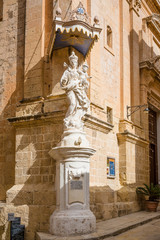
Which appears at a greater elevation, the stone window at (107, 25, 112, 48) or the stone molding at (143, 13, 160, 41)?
the stone molding at (143, 13, 160, 41)

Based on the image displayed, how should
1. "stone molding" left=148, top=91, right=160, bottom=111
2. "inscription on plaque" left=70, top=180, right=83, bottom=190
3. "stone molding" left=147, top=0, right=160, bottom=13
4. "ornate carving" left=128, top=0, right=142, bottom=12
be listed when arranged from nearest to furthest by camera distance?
"inscription on plaque" left=70, top=180, right=83, bottom=190 < "ornate carving" left=128, top=0, right=142, bottom=12 < "stone molding" left=148, top=91, right=160, bottom=111 < "stone molding" left=147, top=0, right=160, bottom=13

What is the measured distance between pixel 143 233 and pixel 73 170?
2703 mm

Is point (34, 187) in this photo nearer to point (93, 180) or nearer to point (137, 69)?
point (93, 180)

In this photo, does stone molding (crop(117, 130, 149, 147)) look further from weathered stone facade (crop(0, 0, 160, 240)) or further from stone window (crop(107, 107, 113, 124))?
stone window (crop(107, 107, 113, 124))

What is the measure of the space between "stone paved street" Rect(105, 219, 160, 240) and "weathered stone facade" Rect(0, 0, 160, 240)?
135 cm

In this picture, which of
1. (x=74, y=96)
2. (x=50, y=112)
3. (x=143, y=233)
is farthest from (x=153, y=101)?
(x=143, y=233)

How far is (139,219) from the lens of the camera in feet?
36.8

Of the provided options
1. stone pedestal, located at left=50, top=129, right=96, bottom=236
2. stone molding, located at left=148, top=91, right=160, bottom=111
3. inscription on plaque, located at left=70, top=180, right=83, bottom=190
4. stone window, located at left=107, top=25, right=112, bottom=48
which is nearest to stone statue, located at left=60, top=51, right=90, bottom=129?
stone pedestal, located at left=50, top=129, right=96, bottom=236

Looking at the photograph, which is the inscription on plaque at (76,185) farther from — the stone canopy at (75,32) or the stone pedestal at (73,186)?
the stone canopy at (75,32)

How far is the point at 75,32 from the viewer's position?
9852 millimetres

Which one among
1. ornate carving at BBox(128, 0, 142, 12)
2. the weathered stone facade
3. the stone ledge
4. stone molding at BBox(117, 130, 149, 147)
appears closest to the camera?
the stone ledge

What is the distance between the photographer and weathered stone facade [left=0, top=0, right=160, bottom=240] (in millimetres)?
10117

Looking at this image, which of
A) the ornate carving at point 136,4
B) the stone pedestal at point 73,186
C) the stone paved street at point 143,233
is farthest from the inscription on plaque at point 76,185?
the ornate carving at point 136,4

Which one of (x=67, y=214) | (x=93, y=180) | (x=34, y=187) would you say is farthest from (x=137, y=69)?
(x=67, y=214)
